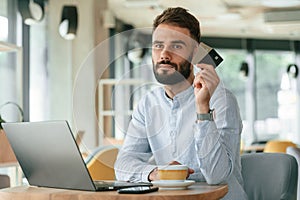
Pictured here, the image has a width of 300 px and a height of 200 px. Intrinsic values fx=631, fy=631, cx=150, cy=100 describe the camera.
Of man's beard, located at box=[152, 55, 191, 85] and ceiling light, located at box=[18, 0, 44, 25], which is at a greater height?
ceiling light, located at box=[18, 0, 44, 25]

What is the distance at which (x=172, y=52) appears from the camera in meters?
1.88

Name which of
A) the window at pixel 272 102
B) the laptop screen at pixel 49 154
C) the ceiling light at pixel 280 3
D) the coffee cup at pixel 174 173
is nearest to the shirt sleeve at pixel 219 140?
the coffee cup at pixel 174 173

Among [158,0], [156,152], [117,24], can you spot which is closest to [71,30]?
[158,0]

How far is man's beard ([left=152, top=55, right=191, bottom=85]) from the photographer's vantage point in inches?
74.4

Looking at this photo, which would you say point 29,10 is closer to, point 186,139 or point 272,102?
point 186,139

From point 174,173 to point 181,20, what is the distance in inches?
19.4

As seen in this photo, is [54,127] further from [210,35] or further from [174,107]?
[210,35]

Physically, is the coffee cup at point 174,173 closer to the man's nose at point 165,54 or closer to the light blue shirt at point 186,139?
the light blue shirt at point 186,139

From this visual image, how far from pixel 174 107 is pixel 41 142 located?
498mm

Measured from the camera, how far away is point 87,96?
79.3 inches

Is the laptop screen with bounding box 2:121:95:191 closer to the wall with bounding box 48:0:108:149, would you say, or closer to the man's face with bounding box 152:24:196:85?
the man's face with bounding box 152:24:196:85

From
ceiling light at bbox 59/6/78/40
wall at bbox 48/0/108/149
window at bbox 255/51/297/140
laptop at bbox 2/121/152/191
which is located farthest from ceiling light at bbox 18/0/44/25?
window at bbox 255/51/297/140

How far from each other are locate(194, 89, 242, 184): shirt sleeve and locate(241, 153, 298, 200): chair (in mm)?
294

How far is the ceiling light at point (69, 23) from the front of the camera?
6141 millimetres
